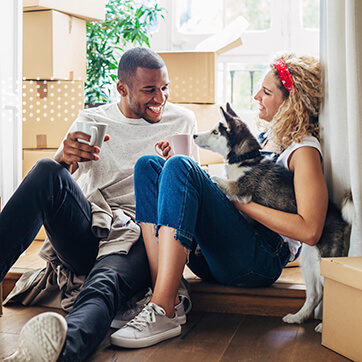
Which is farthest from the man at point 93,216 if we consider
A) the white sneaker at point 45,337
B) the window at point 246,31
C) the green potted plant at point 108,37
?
the window at point 246,31

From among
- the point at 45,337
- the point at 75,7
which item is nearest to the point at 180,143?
the point at 45,337

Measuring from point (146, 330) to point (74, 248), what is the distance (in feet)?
1.30

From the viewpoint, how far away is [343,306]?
52.6 inches

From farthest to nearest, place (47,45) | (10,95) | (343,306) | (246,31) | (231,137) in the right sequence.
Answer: (246,31), (47,45), (10,95), (231,137), (343,306)

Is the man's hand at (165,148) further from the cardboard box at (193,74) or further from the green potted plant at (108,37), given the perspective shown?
the green potted plant at (108,37)

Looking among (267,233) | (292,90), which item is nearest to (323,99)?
(292,90)

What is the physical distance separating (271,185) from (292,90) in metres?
0.30

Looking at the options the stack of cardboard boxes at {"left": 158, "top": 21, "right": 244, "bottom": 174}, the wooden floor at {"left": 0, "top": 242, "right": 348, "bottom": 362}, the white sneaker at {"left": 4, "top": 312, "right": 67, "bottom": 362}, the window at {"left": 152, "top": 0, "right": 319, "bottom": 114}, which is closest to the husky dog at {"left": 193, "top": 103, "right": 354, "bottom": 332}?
the wooden floor at {"left": 0, "top": 242, "right": 348, "bottom": 362}

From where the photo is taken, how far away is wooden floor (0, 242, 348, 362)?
1372 mm

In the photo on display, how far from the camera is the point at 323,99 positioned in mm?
1574

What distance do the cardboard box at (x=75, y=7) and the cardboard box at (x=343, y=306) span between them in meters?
1.90

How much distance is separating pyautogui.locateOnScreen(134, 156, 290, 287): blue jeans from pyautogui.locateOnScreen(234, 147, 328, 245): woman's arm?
105 millimetres

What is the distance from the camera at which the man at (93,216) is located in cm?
124

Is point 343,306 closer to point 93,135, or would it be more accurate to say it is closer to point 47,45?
point 93,135
